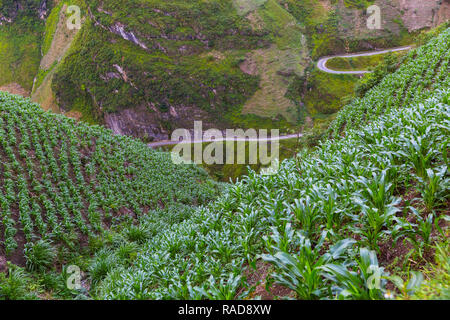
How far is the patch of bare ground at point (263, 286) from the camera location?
3211 mm

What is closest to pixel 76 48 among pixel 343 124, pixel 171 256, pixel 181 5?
pixel 181 5

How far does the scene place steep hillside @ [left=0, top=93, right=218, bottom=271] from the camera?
848 centimetres

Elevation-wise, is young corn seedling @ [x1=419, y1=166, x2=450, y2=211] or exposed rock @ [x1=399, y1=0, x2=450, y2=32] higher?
exposed rock @ [x1=399, y1=0, x2=450, y2=32]

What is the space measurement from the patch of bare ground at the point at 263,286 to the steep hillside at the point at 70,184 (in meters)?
6.65

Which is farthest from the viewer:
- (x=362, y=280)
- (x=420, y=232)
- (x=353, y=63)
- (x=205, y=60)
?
(x=205, y=60)

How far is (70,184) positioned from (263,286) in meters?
10.8
